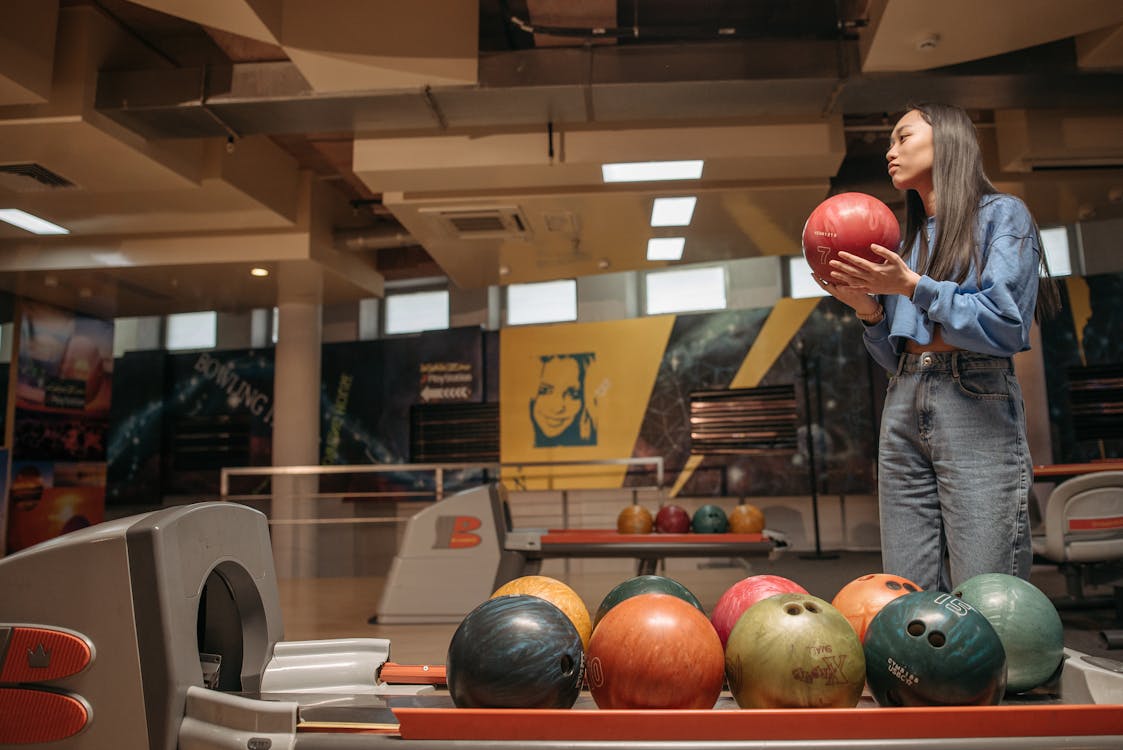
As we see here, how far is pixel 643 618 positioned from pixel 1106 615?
169 inches

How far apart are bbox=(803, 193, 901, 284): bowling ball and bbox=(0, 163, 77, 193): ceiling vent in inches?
205

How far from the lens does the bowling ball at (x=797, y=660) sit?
108 centimetres

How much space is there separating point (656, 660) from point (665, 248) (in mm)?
5709

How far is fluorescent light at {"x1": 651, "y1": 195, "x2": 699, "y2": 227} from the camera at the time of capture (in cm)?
554

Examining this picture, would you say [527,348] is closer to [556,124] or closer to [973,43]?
[556,124]

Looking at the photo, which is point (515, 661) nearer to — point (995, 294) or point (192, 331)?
point (995, 294)

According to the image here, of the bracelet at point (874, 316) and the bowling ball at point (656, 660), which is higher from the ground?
the bracelet at point (874, 316)

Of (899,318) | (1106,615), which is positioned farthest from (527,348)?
(899,318)

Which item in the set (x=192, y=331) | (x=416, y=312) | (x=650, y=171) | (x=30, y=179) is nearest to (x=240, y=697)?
(x=650, y=171)

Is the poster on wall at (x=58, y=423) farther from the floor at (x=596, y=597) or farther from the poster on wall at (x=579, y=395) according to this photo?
the poster on wall at (x=579, y=395)

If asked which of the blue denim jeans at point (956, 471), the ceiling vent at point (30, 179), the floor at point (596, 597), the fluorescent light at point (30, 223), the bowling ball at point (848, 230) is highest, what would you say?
the ceiling vent at point (30, 179)

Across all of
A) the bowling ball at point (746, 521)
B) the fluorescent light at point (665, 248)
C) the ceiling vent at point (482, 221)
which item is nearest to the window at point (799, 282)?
the fluorescent light at point (665, 248)

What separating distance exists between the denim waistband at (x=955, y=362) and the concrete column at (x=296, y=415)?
20.5ft

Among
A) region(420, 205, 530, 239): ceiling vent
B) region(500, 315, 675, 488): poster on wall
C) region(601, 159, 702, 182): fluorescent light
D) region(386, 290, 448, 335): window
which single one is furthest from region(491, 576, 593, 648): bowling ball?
region(386, 290, 448, 335): window
